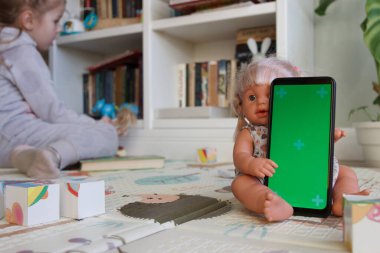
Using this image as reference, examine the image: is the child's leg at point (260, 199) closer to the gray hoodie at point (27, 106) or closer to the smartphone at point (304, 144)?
the smartphone at point (304, 144)

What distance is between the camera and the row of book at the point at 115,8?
160 cm

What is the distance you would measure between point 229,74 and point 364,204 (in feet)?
3.66

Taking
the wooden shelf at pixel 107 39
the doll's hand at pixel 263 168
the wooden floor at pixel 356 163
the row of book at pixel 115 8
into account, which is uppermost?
the row of book at pixel 115 8

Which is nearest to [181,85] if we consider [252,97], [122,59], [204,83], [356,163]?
[204,83]

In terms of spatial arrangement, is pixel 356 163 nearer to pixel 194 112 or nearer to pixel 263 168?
pixel 194 112

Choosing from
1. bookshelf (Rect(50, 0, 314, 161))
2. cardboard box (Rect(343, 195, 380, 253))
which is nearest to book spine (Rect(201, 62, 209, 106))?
bookshelf (Rect(50, 0, 314, 161))

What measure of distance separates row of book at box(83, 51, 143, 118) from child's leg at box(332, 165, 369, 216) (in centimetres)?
107

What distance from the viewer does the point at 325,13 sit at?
4.85 ft

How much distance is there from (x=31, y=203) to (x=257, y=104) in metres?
0.35

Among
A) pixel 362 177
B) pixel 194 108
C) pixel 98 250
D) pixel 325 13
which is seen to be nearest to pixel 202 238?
pixel 98 250

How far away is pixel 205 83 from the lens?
1.50 meters

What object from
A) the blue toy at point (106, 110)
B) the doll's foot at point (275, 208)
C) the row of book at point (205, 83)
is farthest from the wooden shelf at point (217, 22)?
the doll's foot at point (275, 208)

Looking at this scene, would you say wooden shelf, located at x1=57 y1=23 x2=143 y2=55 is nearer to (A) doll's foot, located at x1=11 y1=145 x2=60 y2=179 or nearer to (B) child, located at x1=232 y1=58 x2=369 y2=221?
(A) doll's foot, located at x1=11 y1=145 x2=60 y2=179

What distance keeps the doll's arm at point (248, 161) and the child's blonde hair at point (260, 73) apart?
0.16 ft
